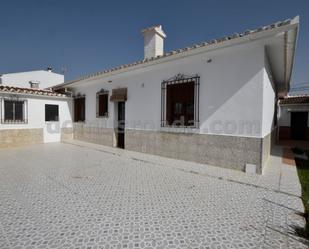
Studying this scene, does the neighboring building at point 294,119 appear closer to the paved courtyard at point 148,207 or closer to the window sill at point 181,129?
the paved courtyard at point 148,207

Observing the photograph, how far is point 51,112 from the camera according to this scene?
13.9 meters

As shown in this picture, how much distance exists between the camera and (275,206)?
4.16 m

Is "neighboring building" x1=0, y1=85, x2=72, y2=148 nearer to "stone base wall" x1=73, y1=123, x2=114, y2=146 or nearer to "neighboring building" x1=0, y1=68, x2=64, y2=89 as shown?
"stone base wall" x1=73, y1=123, x2=114, y2=146

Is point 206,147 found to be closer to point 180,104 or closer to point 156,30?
point 180,104

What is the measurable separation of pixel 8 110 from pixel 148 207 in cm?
1218

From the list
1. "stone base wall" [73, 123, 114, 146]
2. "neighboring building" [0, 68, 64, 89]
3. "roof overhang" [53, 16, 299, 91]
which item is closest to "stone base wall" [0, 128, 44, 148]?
"stone base wall" [73, 123, 114, 146]

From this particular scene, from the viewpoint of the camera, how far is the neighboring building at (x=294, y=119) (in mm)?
17688

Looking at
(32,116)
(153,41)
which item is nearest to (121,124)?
(153,41)

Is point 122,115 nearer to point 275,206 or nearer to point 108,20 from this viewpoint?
point 108,20

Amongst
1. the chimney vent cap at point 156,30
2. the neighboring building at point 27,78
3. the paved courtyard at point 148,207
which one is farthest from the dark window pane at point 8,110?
the neighboring building at point 27,78

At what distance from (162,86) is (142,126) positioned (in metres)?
2.35

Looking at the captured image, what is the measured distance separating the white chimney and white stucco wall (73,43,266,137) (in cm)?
231

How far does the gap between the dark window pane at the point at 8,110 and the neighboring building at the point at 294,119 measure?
22.3 meters

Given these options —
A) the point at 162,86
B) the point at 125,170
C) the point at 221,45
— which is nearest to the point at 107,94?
the point at 162,86
